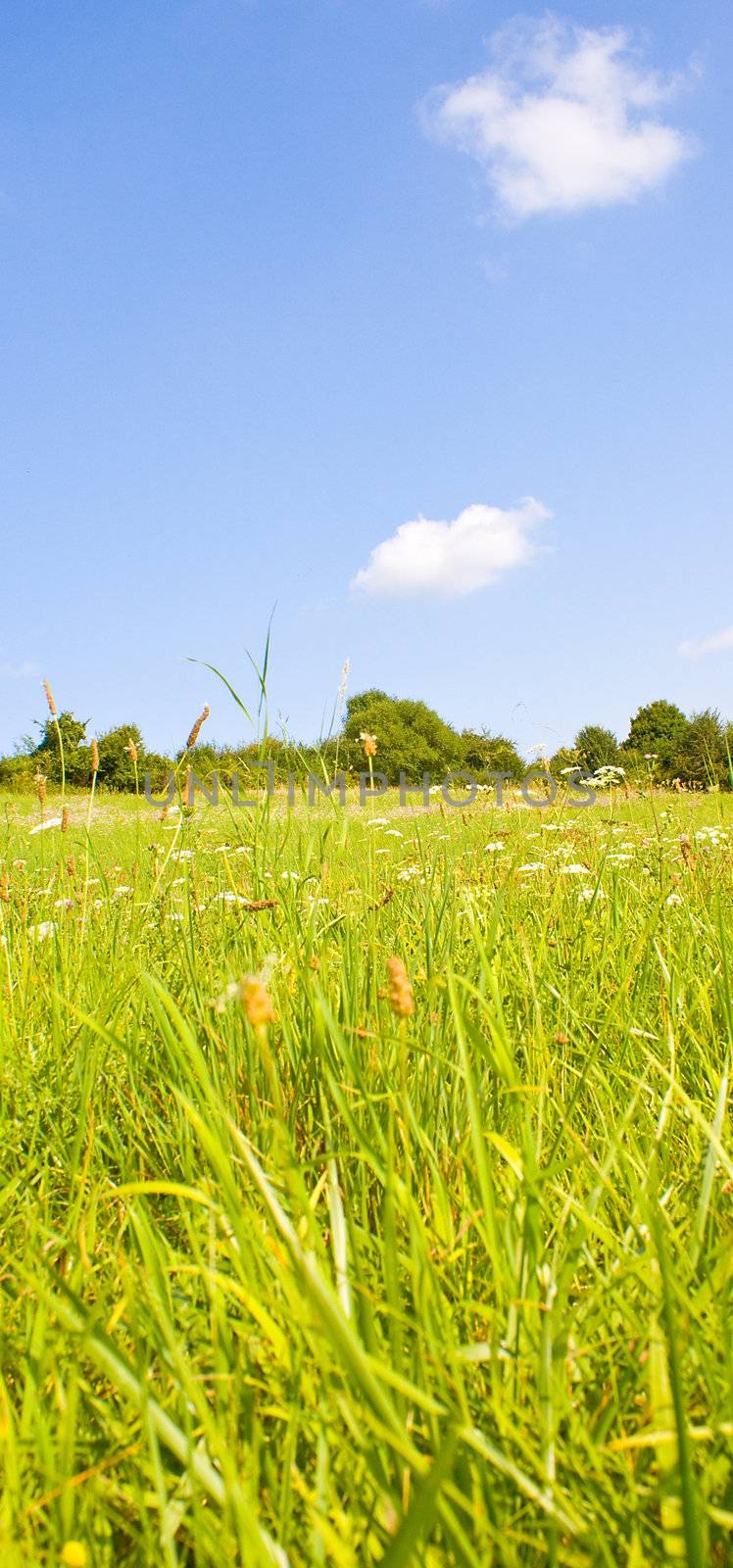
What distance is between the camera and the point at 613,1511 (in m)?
0.78

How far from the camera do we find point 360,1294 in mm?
782

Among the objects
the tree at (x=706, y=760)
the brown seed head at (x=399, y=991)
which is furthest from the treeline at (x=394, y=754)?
the brown seed head at (x=399, y=991)

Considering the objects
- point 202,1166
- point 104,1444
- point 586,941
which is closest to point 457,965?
point 586,941

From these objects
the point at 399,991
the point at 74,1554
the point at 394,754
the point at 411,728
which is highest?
the point at 411,728

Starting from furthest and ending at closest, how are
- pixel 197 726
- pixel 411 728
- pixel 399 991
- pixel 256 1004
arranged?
pixel 411 728
pixel 197 726
pixel 399 991
pixel 256 1004

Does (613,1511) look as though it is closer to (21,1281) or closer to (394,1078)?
(394,1078)

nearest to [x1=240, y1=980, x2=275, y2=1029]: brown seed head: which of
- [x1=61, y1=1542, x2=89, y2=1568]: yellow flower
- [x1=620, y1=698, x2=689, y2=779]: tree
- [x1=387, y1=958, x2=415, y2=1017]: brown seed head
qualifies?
[x1=387, y1=958, x2=415, y2=1017]: brown seed head

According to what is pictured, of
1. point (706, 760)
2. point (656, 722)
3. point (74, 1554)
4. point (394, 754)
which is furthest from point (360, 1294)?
point (656, 722)

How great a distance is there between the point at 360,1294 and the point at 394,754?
34.6 m

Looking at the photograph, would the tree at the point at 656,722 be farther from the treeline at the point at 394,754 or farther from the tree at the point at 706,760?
the tree at the point at 706,760

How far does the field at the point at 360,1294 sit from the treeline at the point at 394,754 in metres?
0.56

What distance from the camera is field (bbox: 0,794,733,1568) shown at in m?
0.70

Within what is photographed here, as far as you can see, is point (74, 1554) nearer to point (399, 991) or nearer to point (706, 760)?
Answer: point (399, 991)

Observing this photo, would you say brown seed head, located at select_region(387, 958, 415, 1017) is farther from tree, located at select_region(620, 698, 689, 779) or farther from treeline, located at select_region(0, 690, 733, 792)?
tree, located at select_region(620, 698, 689, 779)
